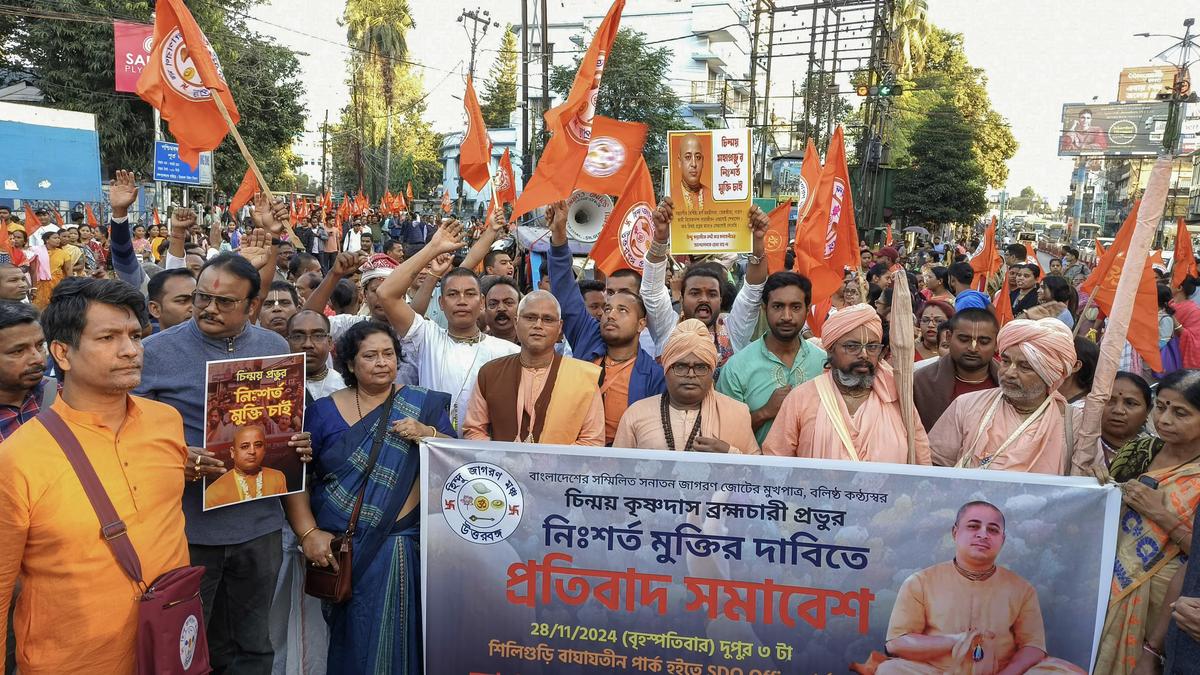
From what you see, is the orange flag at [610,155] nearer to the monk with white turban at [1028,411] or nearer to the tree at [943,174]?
the monk with white turban at [1028,411]

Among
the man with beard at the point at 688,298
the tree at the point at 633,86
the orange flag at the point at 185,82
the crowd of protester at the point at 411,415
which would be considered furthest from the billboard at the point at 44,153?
the man with beard at the point at 688,298

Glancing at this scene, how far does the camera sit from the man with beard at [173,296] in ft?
13.5

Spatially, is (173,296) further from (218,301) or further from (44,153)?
(44,153)

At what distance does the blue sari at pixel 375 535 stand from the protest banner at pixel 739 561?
0.16m

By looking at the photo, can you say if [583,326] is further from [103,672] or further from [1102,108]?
[1102,108]

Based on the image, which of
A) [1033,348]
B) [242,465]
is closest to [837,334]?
[1033,348]

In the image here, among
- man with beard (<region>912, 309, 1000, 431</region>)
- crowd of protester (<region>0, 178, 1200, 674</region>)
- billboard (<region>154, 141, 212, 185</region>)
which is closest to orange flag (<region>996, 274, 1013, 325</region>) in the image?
crowd of protester (<region>0, 178, 1200, 674</region>)

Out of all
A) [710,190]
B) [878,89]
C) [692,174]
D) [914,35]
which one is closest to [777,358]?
[710,190]

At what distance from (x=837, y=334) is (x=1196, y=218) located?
2048 inches

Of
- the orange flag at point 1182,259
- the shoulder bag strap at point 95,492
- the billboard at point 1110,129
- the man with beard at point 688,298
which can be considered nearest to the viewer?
the shoulder bag strap at point 95,492

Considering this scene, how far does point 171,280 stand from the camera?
4.12m

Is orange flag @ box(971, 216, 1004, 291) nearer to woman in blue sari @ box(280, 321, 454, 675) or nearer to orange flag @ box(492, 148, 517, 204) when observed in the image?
orange flag @ box(492, 148, 517, 204)

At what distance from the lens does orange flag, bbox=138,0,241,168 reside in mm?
5195

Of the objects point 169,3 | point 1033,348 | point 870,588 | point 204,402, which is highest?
point 169,3
